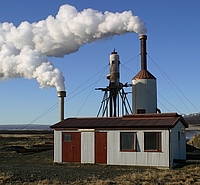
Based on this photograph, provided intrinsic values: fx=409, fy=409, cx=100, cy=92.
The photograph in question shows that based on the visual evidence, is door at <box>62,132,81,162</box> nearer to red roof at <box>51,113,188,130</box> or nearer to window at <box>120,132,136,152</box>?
red roof at <box>51,113,188,130</box>

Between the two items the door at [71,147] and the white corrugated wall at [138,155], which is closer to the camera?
the white corrugated wall at [138,155]

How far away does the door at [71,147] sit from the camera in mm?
27125

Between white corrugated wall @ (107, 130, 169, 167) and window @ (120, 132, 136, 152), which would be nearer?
white corrugated wall @ (107, 130, 169, 167)

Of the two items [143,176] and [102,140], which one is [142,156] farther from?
[143,176]

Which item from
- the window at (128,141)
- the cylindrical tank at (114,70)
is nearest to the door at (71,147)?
the window at (128,141)

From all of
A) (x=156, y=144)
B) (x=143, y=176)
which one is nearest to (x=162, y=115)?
(x=156, y=144)

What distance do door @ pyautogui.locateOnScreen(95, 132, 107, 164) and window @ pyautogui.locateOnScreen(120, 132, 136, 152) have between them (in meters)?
1.18

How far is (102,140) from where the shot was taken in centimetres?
2636

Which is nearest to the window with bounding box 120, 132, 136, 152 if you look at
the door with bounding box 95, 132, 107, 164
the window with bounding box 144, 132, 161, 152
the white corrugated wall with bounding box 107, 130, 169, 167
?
the white corrugated wall with bounding box 107, 130, 169, 167

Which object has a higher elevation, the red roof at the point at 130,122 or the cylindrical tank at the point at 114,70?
the cylindrical tank at the point at 114,70

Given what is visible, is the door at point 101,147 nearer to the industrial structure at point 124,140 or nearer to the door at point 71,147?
the industrial structure at point 124,140

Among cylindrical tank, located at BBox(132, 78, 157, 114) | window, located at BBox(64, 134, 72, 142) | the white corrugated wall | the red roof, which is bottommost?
the white corrugated wall

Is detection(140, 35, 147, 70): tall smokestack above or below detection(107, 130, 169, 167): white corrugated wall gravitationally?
above

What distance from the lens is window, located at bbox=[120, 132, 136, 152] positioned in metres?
25.3
